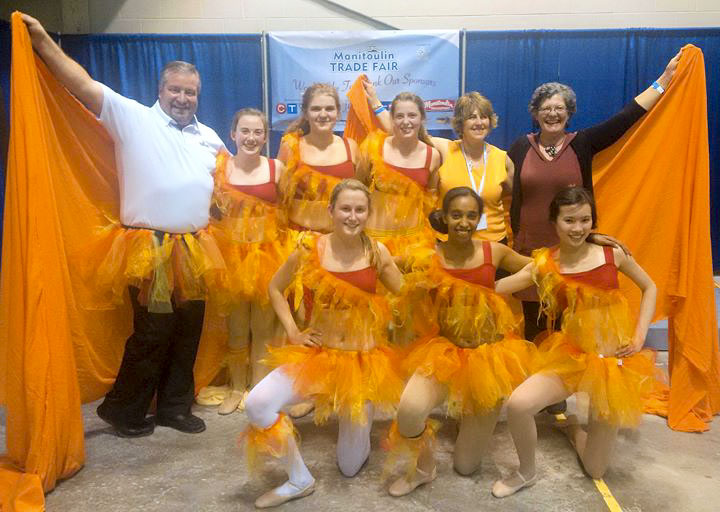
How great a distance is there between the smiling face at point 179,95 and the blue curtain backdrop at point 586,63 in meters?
3.48

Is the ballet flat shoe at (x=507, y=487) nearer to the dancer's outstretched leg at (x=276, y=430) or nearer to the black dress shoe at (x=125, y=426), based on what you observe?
the dancer's outstretched leg at (x=276, y=430)

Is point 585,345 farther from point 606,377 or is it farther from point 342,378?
point 342,378

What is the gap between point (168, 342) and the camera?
119 inches

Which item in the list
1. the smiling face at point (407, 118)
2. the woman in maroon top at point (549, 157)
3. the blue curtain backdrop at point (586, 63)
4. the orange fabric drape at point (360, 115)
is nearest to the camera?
the woman in maroon top at point (549, 157)

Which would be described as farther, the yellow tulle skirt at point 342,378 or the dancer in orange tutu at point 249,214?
the dancer in orange tutu at point 249,214

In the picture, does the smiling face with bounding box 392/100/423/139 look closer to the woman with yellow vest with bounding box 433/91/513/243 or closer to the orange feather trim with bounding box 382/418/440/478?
the woman with yellow vest with bounding box 433/91/513/243

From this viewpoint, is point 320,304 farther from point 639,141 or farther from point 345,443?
point 639,141

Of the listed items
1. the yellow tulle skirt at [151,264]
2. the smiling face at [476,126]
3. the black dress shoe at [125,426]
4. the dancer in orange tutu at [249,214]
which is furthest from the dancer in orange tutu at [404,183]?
the black dress shoe at [125,426]

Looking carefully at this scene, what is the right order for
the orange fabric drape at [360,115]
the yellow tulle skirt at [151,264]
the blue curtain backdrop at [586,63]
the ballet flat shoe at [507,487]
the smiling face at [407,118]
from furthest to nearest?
1. the blue curtain backdrop at [586,63]
2. the orange fabric drape at [360,115]
3. the smiling face at [407,118]
4. the yellow tulle skirt at [151,264]
5. the ballet flat shoe at [507,487]

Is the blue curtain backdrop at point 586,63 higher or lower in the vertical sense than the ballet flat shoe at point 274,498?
higher

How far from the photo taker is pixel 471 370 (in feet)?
7.95

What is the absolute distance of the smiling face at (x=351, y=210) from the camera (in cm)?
240

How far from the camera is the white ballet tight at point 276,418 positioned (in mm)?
2318

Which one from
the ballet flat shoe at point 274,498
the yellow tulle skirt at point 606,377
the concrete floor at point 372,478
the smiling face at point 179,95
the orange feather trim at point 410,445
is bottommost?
the concrete floor at point 372,478
